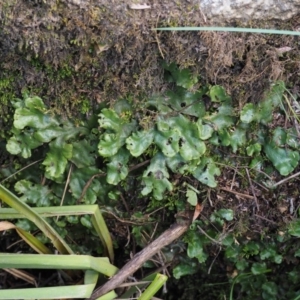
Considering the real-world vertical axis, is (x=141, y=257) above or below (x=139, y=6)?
below

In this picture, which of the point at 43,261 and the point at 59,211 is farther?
the point at 59,211

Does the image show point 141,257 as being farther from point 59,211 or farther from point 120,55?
point 120,55

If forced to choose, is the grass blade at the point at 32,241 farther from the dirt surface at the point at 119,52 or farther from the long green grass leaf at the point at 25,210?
the dirt surface at the point at 119,52

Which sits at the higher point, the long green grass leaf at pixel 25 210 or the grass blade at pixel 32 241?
the long green grass leaf at pixel 25 210

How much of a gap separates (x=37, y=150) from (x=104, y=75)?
13.7 inches

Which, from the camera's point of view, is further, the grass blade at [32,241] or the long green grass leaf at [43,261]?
the grass blade at [32,241]

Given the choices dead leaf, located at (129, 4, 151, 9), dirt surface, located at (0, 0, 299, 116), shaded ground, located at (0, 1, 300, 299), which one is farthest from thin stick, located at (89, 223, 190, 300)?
dead leaf, located at (129, 4, 151, 9)

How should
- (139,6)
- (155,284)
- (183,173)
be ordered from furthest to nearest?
(183,173) → (155,284) → (139,6)

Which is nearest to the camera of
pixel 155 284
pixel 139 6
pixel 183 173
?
pixel 139 6

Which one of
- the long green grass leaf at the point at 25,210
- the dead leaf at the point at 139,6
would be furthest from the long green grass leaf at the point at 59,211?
the dead leaf at the point at 139,6

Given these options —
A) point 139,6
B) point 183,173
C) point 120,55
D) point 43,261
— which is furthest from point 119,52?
point 43,261

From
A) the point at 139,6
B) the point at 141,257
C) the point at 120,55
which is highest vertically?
the point at 139,6

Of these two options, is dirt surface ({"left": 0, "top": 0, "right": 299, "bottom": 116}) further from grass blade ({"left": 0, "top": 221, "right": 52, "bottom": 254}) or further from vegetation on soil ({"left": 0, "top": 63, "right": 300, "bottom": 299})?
grass blade ({"left": 0, "top": 221, "right": 52, "bottom": 254})

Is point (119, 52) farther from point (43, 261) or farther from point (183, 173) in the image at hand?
point (43, 261)
